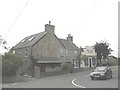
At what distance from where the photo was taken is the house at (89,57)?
72.5 m

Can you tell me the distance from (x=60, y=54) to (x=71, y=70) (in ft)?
16.4

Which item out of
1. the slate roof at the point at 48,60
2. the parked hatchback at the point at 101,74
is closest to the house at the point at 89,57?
the slate roof at the point at 48,60

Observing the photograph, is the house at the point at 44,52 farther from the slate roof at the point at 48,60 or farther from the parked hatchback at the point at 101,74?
the parked hatchback at the point at 101,74

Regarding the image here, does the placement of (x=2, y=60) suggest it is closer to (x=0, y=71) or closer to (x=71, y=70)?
(x=0, y=71)

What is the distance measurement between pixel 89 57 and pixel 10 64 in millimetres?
38976

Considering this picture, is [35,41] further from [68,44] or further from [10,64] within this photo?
[68,44]

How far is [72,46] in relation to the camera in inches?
2491

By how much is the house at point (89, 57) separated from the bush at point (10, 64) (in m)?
32.5

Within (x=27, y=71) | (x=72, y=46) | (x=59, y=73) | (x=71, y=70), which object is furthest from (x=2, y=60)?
(x=72, y=46)

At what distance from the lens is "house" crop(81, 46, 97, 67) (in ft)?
238

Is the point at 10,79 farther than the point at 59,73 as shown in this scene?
No

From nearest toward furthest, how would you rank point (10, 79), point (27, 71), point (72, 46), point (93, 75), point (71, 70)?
1. point (93, 75)
2. point (10, 79)
3. point (27, 71)
4. point (71, 70)
5. point (72, 46)

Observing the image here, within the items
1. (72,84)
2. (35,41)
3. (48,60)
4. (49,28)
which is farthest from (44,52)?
(72,84)

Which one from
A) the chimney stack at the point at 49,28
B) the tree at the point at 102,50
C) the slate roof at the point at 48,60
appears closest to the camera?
the slate roof at the point at 48,60
